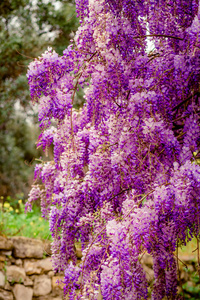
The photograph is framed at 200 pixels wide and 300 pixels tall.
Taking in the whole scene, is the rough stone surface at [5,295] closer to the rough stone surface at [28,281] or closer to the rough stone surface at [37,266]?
the rough stone surface at [28,281]

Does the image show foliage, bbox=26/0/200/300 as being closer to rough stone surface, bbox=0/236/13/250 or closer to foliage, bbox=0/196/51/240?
rough stone surface, bbox=0/236/13/250

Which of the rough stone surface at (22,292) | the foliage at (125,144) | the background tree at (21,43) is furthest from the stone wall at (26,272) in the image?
the foliage at (125,144)

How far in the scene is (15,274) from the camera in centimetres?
457

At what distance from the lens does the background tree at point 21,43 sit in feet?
21.4

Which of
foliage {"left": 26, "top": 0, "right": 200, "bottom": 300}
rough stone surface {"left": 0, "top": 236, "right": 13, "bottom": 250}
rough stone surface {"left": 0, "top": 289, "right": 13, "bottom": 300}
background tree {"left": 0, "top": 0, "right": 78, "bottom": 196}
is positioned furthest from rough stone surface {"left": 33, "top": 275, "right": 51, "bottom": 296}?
foliage {"left": 26, "top": 0, "right": 200, "bottom": 300}

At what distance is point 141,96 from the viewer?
2061 millimetres

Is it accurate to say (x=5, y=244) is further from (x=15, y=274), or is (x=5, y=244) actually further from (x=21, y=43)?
(x=21, y=43)

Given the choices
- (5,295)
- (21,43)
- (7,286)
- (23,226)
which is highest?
(21,43)

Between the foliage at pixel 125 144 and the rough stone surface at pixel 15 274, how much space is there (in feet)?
7.89

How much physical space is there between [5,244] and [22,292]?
687mm

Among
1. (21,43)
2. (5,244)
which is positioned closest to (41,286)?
(5,244)

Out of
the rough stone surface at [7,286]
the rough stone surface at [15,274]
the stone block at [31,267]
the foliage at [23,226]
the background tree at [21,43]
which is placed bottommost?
the rough stone surface at [7,286]

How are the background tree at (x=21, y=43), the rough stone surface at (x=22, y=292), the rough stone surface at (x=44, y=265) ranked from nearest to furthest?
the rough stone surface at (x=22, y=292) < the rough stone surface at (x=44, y=265) < the background tree at (x=21, y=43)

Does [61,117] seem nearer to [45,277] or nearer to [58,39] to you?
[45,277]
